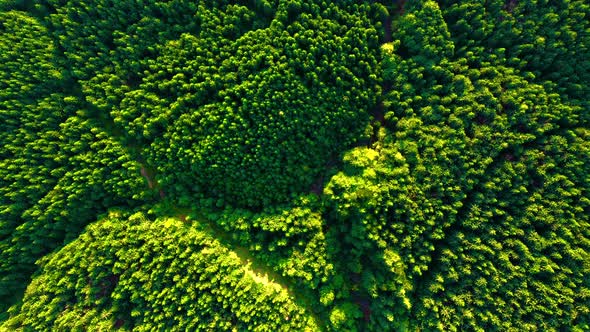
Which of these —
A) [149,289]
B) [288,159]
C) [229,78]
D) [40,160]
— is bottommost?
[149,289]

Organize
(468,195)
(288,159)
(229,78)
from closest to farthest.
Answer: (468,195)
(229,78)
(288,159)

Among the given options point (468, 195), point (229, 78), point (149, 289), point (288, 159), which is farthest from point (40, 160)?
point (468, 195)

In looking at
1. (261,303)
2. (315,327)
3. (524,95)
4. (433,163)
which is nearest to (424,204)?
(433,163)

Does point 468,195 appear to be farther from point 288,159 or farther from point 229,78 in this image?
point 229,78

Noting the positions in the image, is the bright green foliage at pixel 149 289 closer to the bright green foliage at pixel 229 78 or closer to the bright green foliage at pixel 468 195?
the bright green foliage at pixel 229 78

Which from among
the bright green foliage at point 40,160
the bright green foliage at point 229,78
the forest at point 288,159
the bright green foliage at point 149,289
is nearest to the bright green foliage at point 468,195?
the forest at point 288,159

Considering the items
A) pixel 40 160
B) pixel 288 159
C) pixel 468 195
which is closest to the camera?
pixel 468 195

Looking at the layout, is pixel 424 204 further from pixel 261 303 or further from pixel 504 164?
pixel 261 303
